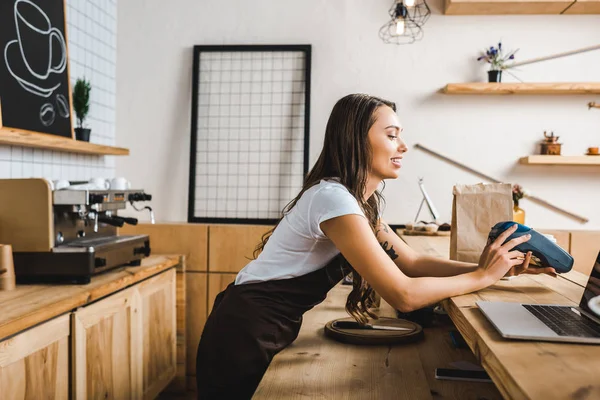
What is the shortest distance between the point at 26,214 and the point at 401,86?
243 centimetres

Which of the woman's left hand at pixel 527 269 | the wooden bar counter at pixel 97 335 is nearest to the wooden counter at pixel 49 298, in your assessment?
the wooden bar counter at pixel 97 335

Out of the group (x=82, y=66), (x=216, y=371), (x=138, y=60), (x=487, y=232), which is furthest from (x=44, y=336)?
(x=138, y=60)

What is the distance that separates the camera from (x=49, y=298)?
2064 millimetres

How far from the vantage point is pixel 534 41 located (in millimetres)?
3705

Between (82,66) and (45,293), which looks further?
(82,66)

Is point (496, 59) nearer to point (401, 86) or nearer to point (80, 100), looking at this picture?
point (401, 86)

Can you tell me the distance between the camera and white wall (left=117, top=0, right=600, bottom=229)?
12.1ft

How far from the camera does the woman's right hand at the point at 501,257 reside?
1440mm

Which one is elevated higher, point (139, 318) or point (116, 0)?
point (116, 0)

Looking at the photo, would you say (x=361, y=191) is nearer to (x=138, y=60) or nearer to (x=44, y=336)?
(x=44, y=336)

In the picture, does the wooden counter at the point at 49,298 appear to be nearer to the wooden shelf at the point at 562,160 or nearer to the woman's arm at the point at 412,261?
the woman's arm at the point at 412,261

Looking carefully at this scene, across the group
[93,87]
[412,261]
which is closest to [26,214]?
[412,261]

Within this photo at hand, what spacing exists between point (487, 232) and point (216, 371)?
84 cm

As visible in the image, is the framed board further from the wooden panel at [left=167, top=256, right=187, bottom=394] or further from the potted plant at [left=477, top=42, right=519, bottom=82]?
the potted plant at [left=477, top=42, right=519, bottom=82]
